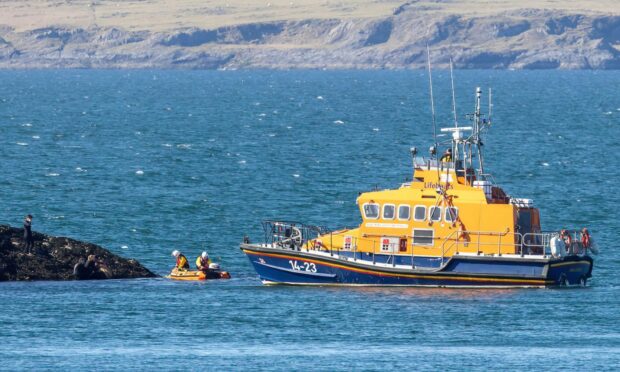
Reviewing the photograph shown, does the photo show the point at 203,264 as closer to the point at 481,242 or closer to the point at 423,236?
the point at 423,236

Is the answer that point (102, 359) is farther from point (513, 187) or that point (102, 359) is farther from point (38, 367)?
point (513, 187)

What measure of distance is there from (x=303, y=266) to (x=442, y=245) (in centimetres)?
455

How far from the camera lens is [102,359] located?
40.4 meters

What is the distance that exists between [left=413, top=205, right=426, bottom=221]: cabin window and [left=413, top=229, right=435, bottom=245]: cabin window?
38 cm

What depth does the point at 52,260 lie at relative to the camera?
54.0 m

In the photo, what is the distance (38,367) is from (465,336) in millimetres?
11793

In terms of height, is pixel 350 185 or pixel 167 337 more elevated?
pixel 350 185

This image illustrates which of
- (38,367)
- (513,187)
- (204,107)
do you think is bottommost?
(38,367)

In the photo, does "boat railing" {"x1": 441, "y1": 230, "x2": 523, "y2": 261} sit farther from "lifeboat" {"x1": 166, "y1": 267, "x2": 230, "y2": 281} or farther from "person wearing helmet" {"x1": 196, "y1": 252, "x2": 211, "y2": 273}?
"person wearing helmet" {"x1": 196, "y1": 252, "x2": 211, "y2": 273}

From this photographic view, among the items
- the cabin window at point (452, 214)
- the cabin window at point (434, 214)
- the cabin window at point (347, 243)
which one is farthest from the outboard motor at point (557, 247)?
the cabin window at point (347, 243)

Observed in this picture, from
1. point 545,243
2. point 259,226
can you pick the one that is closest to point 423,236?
point 545,243

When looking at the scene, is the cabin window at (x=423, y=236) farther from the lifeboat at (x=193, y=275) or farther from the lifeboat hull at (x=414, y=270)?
the lifeboat at (x=193, y=275)

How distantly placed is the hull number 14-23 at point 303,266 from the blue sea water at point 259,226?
777mm

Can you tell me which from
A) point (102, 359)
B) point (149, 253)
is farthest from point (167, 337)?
point (149, 253)
